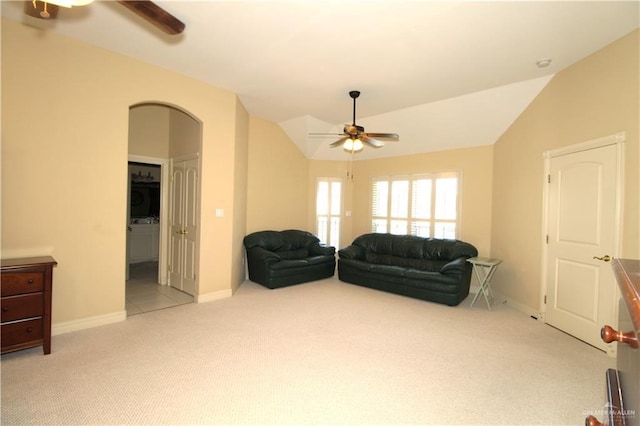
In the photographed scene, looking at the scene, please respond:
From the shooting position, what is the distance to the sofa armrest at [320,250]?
5973mm

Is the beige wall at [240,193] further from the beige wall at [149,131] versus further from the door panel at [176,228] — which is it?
the beige wall at [149,131]

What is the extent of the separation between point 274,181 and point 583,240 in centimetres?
493

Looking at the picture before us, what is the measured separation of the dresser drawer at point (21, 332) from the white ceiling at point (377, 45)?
2805 millimetres

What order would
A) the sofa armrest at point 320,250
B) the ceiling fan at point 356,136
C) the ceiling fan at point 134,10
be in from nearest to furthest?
the ceiling fan at point 134,10, the ceiling fan at point 356,136, the sofa armrest at point 320,250

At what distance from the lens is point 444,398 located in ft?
7.36

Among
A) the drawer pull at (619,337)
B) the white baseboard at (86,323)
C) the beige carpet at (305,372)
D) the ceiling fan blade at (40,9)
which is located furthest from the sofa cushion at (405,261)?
the ceiling fan blade at (40,9)

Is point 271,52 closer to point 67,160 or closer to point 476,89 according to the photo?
point 67,160

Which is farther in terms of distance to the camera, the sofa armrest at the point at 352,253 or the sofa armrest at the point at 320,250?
the sofa armrest at the point at 320,250

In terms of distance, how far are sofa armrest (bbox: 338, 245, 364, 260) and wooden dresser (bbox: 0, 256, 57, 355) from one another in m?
4.22

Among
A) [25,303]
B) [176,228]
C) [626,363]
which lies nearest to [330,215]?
[176,228]

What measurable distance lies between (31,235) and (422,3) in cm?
423

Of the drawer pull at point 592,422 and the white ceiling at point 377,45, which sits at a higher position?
the white ceiling at point 377,45

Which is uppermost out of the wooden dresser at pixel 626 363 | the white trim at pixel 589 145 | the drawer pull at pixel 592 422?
the white trim at pixel 589 145

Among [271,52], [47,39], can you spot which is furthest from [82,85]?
[271,52]
